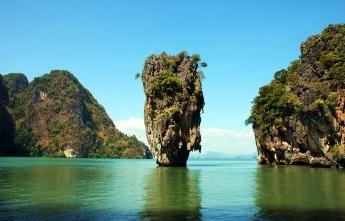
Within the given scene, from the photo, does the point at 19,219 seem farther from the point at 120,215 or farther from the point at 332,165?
the point at 332,165

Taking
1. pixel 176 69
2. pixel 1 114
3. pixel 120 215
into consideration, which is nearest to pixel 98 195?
pixel 120 215

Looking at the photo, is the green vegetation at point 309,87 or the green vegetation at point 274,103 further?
the green vegetation at point 274,103

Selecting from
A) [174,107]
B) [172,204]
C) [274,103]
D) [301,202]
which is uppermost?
[274,103]

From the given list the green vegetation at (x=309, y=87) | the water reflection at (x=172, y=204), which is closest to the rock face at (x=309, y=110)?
the green vegetation at (x=309, y=87)

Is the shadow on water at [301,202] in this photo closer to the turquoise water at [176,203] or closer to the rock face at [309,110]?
the turquoise water at [176,203]

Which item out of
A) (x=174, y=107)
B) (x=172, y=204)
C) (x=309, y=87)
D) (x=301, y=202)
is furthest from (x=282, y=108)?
(x=172, y=204)

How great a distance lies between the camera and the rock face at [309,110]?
5312 centimetres

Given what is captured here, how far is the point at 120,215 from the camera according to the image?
62.0 feet

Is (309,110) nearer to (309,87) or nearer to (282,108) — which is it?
(309,87)

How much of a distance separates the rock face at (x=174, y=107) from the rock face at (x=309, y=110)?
12837mm

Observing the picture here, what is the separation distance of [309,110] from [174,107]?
59.3 feet

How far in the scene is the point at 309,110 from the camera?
5634 cm

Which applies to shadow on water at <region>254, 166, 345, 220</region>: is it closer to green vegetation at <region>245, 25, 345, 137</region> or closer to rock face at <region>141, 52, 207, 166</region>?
green vegetation at <region>245, 25, 345, 137</region>

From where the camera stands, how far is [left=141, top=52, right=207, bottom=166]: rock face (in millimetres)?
62375
